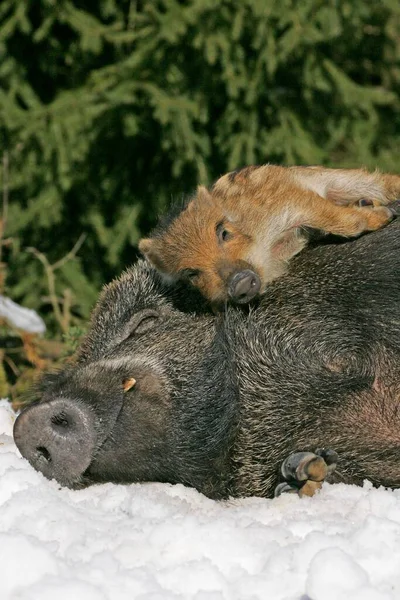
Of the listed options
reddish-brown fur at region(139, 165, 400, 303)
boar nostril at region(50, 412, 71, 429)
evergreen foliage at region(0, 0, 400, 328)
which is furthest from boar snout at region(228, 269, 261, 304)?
evergreen foliage at region(0, 0, 400, 328)

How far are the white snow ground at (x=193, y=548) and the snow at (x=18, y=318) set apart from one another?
96.3 inches

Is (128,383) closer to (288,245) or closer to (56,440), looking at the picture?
(56,440)

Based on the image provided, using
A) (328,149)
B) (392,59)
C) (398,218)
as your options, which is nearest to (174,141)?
(328,149)

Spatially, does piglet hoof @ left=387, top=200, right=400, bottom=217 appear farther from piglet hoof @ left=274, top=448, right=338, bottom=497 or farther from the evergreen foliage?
the evergreen foliage

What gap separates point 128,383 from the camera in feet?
9.65

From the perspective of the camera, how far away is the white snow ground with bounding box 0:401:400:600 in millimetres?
1999

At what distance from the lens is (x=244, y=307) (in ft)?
9.85

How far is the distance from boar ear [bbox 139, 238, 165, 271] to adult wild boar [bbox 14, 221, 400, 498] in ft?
0.92

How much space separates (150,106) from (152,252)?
8.78ft

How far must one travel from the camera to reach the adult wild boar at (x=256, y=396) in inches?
108

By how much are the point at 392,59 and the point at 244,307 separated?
407 cm

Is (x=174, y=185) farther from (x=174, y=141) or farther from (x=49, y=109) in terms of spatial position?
(x=49, y=109)

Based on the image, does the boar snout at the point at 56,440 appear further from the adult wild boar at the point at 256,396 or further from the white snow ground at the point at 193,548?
the white snow ground at the point at 193,548

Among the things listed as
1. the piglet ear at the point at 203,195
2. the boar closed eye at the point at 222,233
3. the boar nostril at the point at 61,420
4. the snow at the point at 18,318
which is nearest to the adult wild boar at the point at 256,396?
the boar nostril at the point at 61,420
